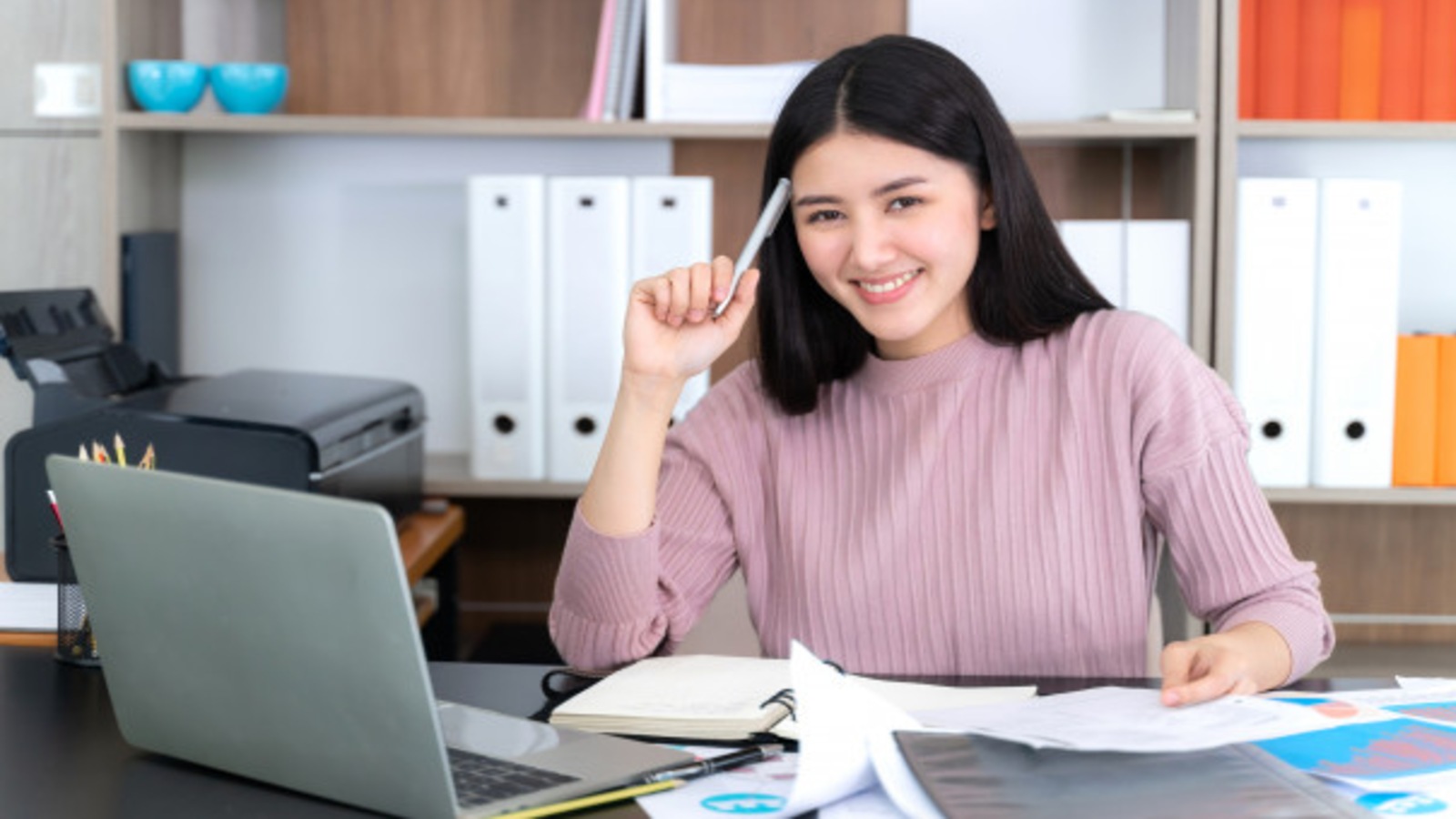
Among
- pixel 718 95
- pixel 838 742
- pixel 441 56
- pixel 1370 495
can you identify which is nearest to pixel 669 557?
pixel 838 742

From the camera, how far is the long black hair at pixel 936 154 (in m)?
1.68

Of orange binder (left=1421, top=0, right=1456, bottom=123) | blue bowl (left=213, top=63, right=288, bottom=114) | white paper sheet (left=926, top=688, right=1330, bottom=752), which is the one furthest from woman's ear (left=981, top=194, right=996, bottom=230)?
blue bowl (left=213, top=63, right=288, bottom=114)

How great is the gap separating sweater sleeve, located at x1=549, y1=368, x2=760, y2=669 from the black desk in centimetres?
12

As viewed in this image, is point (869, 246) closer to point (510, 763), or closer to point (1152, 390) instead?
point (1152, 390)

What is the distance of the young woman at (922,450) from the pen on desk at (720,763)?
40cm

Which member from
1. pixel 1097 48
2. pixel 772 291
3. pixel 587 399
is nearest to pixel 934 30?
pixel 1097 48

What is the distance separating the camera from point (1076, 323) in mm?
1755

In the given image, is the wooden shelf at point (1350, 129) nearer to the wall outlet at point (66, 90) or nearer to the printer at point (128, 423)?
the printer at point (128, 423)

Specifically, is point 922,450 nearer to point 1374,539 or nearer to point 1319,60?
point 1319,60

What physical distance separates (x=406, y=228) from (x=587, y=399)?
52 centimetres

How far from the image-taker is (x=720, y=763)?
118 cm

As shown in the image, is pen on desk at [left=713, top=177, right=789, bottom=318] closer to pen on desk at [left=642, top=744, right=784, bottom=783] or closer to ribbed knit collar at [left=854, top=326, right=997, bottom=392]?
ribbed knit collar at [left=854, top=326, right=997, bottom=392]

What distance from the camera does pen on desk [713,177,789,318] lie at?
5.20 feet

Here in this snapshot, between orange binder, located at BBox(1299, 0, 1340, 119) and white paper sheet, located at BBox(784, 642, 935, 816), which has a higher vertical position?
orange binder, located at BBox(1299, 0, 1340, 119)
